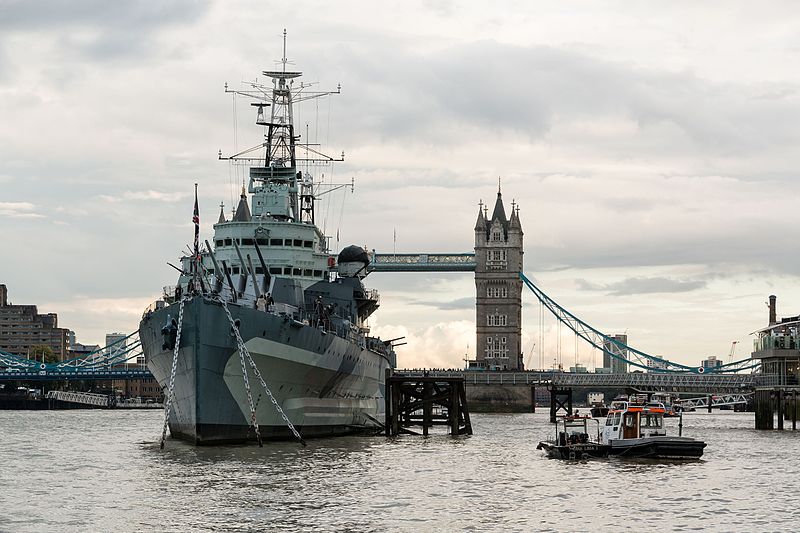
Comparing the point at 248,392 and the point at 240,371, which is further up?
the point at 240,371

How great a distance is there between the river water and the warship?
1.60 metres

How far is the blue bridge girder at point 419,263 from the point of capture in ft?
576

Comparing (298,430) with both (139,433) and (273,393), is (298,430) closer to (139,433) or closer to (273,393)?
(273,393)

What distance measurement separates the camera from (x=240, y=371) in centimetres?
4812

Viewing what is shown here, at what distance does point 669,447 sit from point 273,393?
15855 mm

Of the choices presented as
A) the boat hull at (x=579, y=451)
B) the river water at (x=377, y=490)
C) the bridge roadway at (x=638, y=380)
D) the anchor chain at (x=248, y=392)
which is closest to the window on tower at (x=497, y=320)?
the bridge roadway at (x=638, y=380)

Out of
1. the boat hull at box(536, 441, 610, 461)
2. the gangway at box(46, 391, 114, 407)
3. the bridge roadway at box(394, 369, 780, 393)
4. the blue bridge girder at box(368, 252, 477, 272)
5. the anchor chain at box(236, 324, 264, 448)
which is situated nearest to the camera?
the anchor chain at box(236, 324, 264, 448)

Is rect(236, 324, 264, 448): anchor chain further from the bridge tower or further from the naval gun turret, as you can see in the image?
the bridge tower

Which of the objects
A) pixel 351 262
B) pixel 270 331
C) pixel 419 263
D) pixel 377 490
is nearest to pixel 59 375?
pixel 419 263

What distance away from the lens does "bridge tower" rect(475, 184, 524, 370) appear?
182 m

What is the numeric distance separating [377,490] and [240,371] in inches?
490

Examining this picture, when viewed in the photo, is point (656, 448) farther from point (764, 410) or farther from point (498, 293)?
point (498, 293)

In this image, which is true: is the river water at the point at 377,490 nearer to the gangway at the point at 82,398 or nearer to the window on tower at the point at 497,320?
the gangway at the point at 82,398

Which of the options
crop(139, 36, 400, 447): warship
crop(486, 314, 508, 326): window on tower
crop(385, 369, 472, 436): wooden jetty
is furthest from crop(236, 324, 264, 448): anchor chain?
crop(486, 314, 508, 326): window on tower
